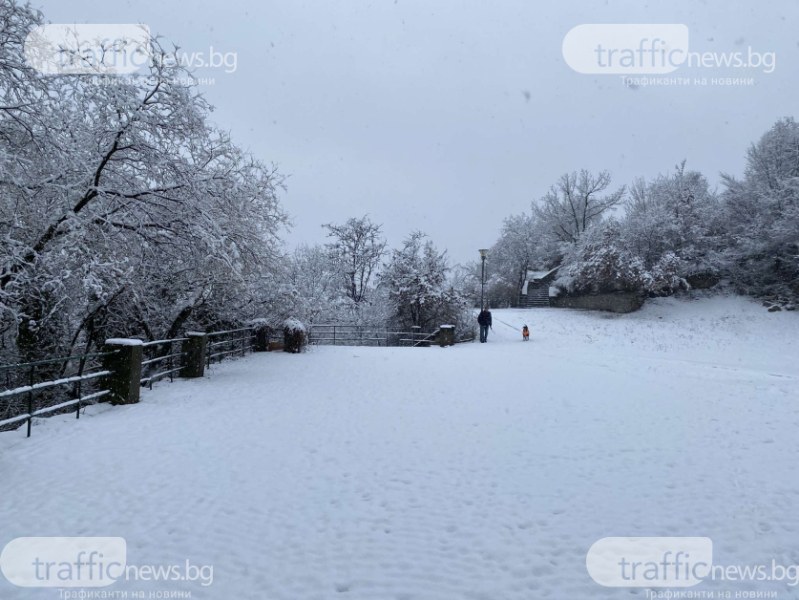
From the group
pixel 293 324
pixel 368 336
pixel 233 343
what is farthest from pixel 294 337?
pixel 368 336

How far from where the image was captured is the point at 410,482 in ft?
17.3

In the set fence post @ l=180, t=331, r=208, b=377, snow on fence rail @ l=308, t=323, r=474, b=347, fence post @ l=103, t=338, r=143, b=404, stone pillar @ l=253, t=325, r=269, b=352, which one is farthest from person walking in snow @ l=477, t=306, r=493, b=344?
fence post @ l=103, t=338, r=143, b=404

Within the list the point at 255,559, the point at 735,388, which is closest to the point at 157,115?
the point at 255,559

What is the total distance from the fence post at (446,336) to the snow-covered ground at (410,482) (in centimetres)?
1074

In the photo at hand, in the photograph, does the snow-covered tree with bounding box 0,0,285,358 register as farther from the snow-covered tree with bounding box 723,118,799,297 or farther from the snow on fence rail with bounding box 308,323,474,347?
the snow-covered tree with bounding box 723,118,799,297

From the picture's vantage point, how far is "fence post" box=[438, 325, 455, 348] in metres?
21.7

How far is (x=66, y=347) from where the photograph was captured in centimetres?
1186

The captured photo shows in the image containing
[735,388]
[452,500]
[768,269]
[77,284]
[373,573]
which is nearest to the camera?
[373,573]

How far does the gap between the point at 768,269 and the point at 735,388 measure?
21799 millimetres

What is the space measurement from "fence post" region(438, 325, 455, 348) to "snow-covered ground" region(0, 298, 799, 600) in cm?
1074

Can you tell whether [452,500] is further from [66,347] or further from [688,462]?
[66,347]

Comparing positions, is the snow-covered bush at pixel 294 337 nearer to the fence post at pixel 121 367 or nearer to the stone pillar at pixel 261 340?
the stone pillar at pixel 261 340

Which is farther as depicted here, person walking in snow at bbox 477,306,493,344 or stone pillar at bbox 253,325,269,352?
person walking in snow at bbox 477,306,493,344

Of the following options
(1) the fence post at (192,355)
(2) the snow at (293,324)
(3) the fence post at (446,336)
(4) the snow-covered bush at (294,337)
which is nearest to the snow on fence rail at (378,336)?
(3) the fence post at (446,336)
